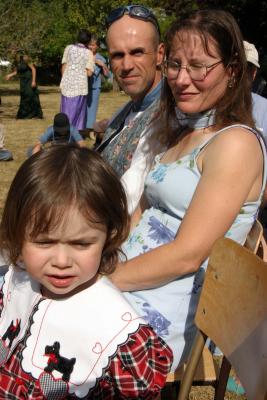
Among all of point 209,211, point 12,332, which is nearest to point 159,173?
point 209,211

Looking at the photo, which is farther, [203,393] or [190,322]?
[203,393]

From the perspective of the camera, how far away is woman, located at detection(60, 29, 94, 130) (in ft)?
28.8

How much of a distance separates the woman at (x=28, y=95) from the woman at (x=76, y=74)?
3957 mm

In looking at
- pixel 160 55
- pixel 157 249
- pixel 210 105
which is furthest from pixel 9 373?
pixel 160 55

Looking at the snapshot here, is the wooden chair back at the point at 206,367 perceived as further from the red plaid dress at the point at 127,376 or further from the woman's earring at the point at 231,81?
the woman's earring at the point at 231,81

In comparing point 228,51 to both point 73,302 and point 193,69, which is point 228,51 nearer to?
point 193,69

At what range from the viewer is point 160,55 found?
105 inches

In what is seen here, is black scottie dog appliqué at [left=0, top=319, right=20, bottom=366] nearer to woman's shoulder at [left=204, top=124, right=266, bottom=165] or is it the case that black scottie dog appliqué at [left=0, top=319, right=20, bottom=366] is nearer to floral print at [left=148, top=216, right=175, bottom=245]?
floral print at [left=148, top=216, right=175, bottom=245]

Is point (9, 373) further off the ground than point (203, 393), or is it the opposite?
point (9, 373)

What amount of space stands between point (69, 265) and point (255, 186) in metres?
0.74

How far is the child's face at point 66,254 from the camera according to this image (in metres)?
1.42

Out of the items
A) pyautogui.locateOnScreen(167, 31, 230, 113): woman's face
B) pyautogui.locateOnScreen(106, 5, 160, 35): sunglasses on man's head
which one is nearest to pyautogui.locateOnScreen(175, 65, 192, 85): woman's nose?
pyautogui.locateOnScreen(167, 31, 230, 113): woman's face

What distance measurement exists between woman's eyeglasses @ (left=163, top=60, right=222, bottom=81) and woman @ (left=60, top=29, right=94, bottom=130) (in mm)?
6994

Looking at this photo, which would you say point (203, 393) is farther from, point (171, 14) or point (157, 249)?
point (171, 14)
